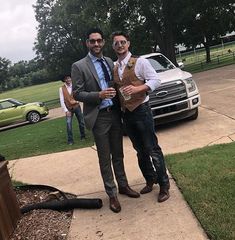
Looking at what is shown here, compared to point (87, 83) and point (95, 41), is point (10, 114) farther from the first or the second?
point (95, 41)

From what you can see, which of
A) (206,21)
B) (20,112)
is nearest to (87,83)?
(20,112)

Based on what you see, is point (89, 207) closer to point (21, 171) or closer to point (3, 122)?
point (21, 171)

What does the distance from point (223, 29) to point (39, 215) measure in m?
40.7

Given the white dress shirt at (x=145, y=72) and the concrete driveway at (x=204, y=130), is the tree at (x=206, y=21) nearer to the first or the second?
the concrete driveway at (x=204, y=130)

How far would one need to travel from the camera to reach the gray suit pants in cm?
524

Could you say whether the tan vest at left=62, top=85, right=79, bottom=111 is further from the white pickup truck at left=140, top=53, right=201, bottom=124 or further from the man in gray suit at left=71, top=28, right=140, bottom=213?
the man in gray suit at left=71, top=28, right=140, bottom=213

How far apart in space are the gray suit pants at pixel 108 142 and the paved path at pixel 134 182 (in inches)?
14.2

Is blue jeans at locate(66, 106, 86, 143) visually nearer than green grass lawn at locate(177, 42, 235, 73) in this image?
Yes

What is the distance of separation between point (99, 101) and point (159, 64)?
675 cm

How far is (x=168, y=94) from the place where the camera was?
32.6 ft

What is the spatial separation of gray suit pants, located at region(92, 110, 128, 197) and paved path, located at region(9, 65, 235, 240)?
360mm

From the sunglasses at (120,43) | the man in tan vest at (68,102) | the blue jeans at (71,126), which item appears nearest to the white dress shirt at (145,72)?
the sunglasses at (120,43)

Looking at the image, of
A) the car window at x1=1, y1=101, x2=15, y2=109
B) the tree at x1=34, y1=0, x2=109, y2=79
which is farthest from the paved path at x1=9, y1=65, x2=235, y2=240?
the tree at x1=34, y1=0, x2=109, y2=79

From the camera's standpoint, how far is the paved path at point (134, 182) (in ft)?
14.9
